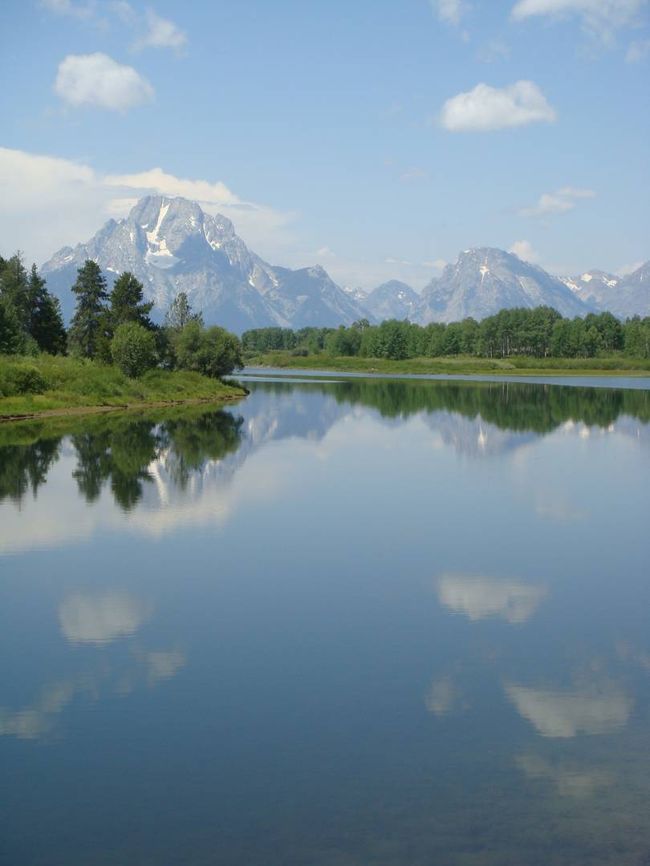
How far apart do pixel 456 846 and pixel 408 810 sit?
0.89m

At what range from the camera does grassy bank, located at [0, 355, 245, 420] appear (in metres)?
67.9

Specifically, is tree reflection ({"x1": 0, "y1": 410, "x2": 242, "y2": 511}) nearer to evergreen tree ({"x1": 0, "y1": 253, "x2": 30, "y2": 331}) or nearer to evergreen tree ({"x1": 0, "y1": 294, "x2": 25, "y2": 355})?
evergreen tree ({"x1": 0, "y1": 294, "x2": 25, "y2": 355})

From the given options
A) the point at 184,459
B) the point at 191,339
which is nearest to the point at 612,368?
the point at 191,339

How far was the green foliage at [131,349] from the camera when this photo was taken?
86.9 metres

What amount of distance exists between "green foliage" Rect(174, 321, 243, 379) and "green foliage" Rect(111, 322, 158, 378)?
1601cm

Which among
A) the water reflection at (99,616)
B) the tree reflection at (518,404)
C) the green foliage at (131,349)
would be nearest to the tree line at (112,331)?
the green foliage at (131,349)

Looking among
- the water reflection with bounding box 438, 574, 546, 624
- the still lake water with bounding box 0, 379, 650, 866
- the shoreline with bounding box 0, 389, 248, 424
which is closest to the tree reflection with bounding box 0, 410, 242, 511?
the still lake water with bounding box 0, 379, 650, 866

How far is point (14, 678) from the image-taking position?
1437cm

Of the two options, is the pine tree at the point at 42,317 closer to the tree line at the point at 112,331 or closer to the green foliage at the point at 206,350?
the tree line at the point at 112,331

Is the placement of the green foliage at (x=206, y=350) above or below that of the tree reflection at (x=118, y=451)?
above

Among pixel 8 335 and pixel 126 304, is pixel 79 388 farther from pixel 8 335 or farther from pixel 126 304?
pixel 126 304

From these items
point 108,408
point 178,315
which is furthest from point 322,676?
point 178,315

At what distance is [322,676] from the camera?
14.5 m

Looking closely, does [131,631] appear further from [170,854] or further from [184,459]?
[184,459]
